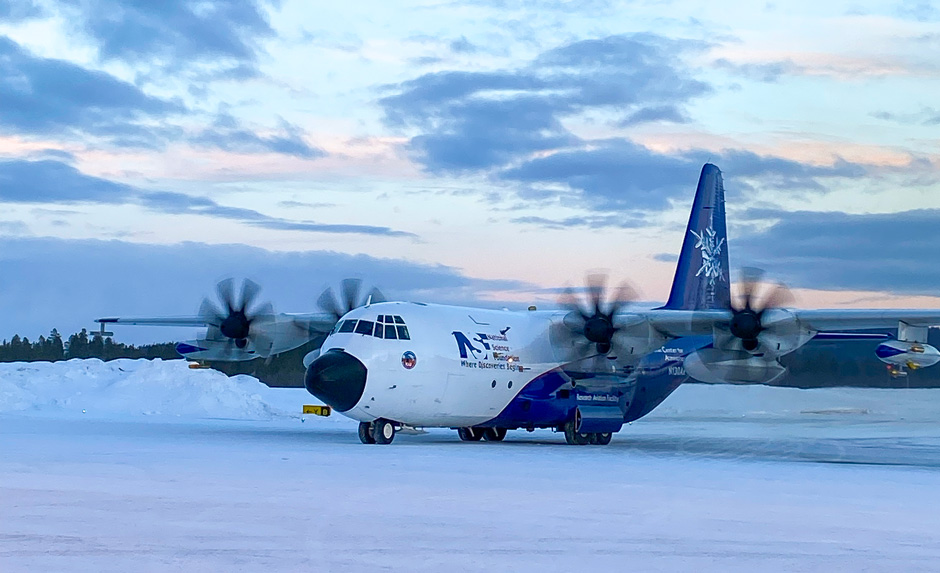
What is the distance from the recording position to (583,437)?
29.2m

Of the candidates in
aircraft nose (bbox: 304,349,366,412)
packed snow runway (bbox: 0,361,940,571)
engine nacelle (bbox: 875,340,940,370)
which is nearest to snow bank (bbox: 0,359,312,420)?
packed snow runway (bbox: 0,361,940,571)

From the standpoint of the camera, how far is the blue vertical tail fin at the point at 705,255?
32719mm

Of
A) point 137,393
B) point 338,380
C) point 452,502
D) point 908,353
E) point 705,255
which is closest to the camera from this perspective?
point 452,502

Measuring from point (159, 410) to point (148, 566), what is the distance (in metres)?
32.1

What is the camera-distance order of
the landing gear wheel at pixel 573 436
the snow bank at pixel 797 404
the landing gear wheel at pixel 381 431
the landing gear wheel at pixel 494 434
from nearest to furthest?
1. the landing gear wheel at pixel 381 431
2. the landing gear wheel at pixel 573 436
3. the landing gear wheel at pixel 494 434
4. the snow bank at pixel 797 404

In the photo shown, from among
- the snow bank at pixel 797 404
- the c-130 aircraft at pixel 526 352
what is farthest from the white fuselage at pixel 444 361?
the snow bank at pixel 797 404

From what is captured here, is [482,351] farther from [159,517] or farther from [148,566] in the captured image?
[148,566]

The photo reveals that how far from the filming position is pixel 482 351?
1062 inches

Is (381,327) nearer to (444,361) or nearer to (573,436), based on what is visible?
(444,361)

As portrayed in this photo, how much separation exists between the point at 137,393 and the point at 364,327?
19298 mm

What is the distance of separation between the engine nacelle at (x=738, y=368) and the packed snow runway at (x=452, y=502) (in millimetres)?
1690

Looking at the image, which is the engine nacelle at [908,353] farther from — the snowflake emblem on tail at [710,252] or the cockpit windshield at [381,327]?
the cockpit windshield at [381,327]

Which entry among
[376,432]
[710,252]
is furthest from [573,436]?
[710,252]

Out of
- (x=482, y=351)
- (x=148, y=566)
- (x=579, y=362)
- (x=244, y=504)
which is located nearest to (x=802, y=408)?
(x=579, y=362)
